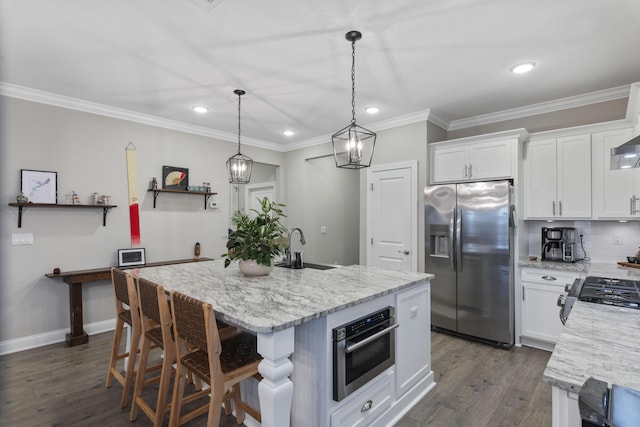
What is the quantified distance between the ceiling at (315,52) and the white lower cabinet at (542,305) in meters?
1.90

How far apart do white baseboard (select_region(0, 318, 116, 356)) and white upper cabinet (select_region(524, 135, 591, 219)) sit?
16.7ft

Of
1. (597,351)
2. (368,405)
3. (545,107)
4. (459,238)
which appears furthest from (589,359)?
(545,107)

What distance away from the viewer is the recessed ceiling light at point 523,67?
9.05 feet

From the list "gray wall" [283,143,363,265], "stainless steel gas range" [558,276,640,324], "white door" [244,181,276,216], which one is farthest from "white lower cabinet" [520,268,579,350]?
"white door" [244,181,276,216]

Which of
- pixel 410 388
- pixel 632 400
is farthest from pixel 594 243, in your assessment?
pixel 632 400

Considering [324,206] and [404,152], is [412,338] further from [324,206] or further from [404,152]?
[324,206]

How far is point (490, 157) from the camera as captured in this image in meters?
3.66

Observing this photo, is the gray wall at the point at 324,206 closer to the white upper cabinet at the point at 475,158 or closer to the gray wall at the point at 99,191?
the gray wall at the point at 99,191

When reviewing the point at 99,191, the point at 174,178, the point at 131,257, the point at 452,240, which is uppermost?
the point at 174,178

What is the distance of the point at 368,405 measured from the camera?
1967 mm

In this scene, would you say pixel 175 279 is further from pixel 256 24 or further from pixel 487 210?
pixel 487 210

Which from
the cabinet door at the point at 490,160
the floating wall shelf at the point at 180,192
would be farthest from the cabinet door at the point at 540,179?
the floating wall shelf at the point at 180,192

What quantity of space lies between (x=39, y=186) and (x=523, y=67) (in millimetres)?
4871

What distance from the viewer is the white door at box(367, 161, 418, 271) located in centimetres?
410
